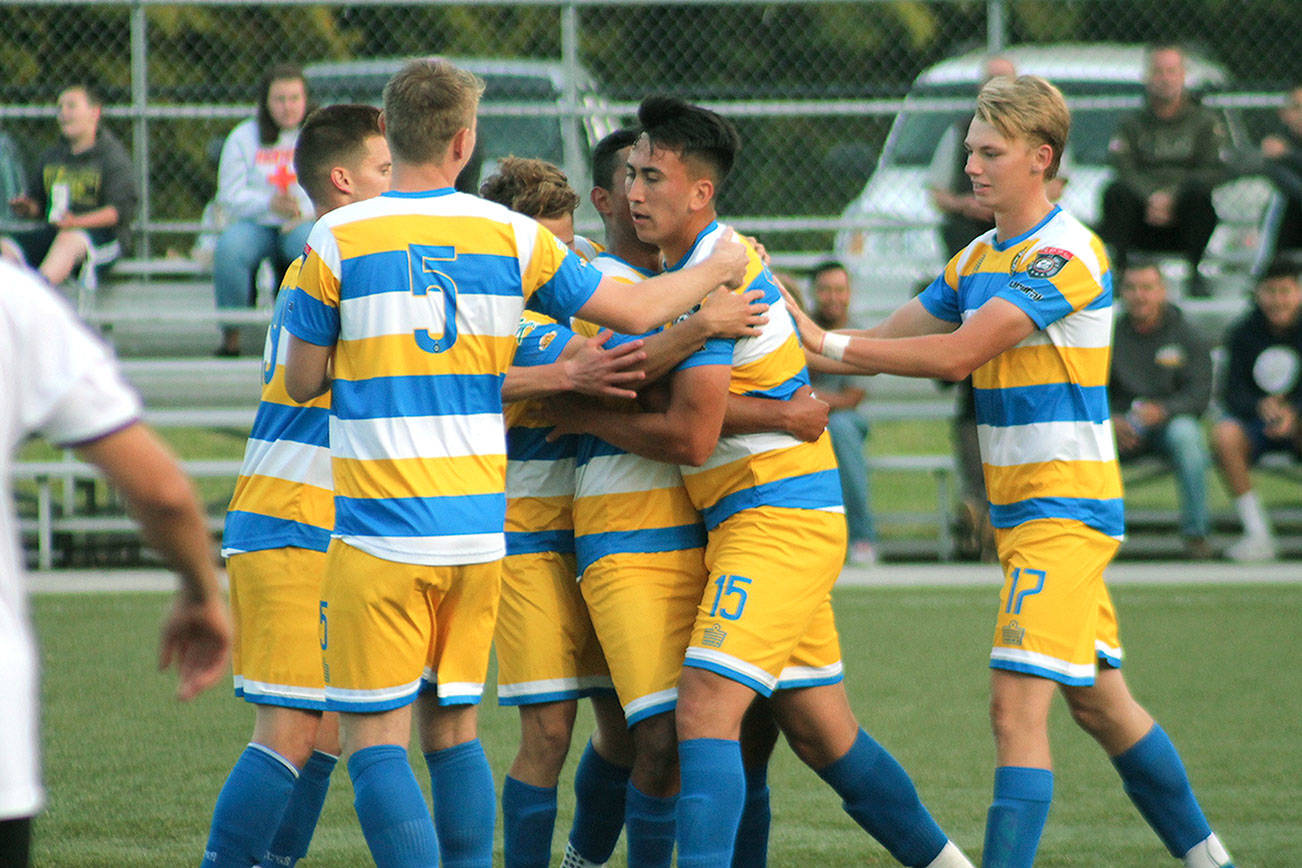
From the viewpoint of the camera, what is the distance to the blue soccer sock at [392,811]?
131 inches

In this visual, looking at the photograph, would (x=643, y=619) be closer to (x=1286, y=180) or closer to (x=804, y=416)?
(x=804, y=416)

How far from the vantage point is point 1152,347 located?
31.9ft

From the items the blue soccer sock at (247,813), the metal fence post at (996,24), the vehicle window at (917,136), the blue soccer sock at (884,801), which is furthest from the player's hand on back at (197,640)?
the vehicle window at (917,136)

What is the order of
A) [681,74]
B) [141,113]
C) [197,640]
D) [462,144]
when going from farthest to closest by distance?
[681,74]
[141,113]
[462,144]
[197,640]

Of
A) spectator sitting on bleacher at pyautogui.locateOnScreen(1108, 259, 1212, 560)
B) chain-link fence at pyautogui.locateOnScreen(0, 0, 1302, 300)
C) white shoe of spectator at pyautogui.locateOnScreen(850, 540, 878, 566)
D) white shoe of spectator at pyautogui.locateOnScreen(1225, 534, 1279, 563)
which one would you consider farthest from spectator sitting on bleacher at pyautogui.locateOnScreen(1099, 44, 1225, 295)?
white shoe of spectator at pyautogui.locateOnScreen(850, 540, 878, 566)

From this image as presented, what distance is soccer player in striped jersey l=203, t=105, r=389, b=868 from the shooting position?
3777mm

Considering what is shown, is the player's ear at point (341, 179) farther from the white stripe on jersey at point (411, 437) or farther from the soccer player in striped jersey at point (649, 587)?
the white stripe on jersey at point (411, 437)

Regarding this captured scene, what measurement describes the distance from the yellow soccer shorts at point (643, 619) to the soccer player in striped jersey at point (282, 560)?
70 centimetres

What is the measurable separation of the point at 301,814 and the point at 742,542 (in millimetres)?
1389

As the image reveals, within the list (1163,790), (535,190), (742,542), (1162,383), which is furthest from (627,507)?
(1162,383)

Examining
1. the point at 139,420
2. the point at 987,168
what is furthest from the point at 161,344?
the point at 139,420

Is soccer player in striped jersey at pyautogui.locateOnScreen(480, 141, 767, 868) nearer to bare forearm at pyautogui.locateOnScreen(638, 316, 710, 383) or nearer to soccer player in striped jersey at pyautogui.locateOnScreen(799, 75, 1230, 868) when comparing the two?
bare forearm at pyautogui.locateOnScreen(638, 316, 710, 383)

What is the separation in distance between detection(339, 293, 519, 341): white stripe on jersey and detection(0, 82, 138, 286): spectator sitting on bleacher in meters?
8.21

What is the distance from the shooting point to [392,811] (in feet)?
11.0
